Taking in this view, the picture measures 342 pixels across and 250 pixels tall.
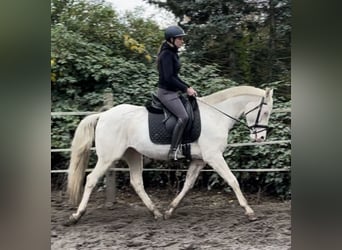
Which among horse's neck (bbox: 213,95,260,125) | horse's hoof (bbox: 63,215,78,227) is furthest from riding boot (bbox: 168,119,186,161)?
horse's hoof (bbox: 63,215,78,227)

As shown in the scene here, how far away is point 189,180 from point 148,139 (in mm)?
345

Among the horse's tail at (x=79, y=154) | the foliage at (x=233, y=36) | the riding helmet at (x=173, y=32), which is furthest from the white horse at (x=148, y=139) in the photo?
the riding helmet at (x=173, y=32)

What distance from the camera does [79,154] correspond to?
10.0 feet

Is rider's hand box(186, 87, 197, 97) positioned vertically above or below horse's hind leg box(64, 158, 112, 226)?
above

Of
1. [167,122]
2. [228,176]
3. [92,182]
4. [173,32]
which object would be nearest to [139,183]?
[92,182]

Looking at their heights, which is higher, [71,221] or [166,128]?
[166,128]

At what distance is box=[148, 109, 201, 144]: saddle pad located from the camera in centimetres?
300

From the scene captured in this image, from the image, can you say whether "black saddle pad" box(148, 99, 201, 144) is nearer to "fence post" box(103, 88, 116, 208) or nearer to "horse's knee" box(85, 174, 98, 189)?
"fence post" box(103, 88, 116, 208)

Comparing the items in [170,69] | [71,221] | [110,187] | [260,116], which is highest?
[170,69]

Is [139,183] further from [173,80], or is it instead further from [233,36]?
[233,36]

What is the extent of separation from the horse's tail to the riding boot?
1.57ft

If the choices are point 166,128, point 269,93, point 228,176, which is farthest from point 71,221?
point 269,93
